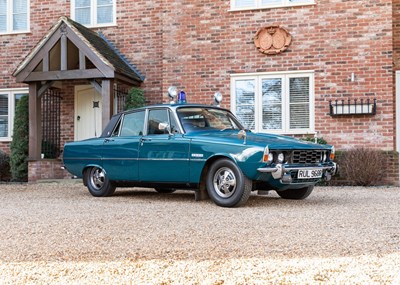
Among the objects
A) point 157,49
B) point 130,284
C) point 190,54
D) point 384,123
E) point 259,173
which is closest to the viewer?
point 130,284

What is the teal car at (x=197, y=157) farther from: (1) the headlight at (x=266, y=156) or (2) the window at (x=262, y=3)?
(2) the window at (x=262, y=3)

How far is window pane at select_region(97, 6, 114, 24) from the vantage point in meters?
16.2

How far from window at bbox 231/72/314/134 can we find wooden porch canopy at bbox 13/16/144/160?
2.89 metres

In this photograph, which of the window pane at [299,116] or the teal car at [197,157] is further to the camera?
the window pane at [299,116]

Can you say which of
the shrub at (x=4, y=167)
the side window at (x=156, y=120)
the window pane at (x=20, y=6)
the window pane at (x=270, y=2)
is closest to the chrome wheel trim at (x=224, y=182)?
the side window at (x=156, y=120)

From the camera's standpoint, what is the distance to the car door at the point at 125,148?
367 inches

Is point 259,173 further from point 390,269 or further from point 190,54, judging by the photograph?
point 190,54

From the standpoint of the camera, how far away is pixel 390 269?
407 centimetres

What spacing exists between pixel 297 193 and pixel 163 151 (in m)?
2.19

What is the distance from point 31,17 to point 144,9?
11.2 feet

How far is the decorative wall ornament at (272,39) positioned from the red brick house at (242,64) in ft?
0.08

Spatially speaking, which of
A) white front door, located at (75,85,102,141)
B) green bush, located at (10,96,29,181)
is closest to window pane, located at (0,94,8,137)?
green bush, located at (10,96,29,181)

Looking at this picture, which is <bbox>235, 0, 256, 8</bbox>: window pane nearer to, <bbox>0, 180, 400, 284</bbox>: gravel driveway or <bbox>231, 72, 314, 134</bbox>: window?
<bbox>231, 72, 314, 134</bbox>: window

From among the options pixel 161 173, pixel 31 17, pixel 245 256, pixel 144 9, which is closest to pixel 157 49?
pixel 144 9
